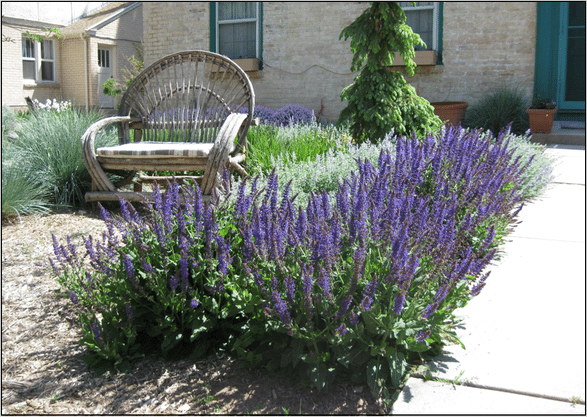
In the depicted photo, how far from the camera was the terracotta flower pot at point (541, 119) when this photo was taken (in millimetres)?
7746

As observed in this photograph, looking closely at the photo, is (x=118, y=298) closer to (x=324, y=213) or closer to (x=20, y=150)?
(x=324, y=213)

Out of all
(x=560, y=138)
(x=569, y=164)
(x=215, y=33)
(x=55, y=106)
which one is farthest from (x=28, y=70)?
(x=569, y=164)

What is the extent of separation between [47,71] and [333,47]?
14222 millimetres

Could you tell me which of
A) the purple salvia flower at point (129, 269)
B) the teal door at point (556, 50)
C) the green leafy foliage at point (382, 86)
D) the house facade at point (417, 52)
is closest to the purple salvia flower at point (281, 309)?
the purple salvia flower at point (129, 269)

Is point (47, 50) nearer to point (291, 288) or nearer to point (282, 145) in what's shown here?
point (282, 145)

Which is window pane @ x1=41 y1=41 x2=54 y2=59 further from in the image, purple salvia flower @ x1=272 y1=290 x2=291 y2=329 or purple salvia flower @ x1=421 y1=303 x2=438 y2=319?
purple salvia flower @ x1=421 y1=303 x2=438 y2=319

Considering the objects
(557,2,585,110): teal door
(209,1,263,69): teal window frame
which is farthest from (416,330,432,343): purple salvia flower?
(209,1,263,69): teal window frame

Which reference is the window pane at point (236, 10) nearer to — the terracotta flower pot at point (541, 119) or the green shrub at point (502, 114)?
the green shrub at point (502, 114)

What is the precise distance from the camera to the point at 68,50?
781 inches

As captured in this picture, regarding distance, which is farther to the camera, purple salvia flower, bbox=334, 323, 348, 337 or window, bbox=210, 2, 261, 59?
window, bbox=210, 2, 261, 59

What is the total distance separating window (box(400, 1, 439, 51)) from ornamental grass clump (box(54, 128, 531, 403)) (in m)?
7.59

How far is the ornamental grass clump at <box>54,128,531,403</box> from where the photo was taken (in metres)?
1.82

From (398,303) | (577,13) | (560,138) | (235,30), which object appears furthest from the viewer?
(235,30)

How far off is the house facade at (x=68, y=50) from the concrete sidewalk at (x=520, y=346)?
17.3 m
